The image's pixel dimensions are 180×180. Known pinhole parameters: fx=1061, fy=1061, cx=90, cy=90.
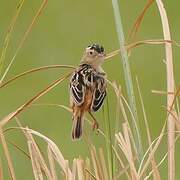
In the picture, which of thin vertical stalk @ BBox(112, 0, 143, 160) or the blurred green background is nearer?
thin vertical stalk @ BBox(112, 0, 143, 160)

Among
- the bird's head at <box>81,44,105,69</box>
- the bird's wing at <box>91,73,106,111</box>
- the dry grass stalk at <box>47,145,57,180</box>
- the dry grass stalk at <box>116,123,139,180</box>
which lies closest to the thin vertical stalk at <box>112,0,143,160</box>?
the dry grass stalk at <box>116,123,139,180</box>

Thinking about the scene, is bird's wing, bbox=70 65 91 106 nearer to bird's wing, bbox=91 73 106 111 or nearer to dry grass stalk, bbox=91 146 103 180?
bird's wing, bbox=91 73 106 111

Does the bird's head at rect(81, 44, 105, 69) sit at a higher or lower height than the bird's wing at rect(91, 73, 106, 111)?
higher

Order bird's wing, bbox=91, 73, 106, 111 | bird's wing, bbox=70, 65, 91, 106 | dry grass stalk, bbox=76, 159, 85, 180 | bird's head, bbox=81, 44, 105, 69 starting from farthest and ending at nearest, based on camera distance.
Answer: bird's head, bbox=81, 44, 105, 69 < bird's wing, bbox=70, 65, 91, 106 < bird's wing, bbox=91, 73, 106, 111 < dry grass stalk, bbox=76, 159, 85, 180

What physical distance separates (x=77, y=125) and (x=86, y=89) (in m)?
0.30

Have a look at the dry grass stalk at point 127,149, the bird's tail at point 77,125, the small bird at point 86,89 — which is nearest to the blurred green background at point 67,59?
the small bird at point 86,89

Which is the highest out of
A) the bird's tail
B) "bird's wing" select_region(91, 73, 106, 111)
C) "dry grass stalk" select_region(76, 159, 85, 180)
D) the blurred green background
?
the blurred green background

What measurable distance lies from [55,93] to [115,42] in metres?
1.31

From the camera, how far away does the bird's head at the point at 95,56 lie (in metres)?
4.81

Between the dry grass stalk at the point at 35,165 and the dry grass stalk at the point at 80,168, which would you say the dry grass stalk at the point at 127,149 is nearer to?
the dry grass stalk at the point at 80,168

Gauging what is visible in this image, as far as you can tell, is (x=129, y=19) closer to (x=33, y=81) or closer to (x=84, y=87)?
(x=33, y=81)

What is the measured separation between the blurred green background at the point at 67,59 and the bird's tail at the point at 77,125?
3557 mm

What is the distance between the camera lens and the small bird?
4574 millimetres

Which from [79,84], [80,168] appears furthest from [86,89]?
[80,168]
